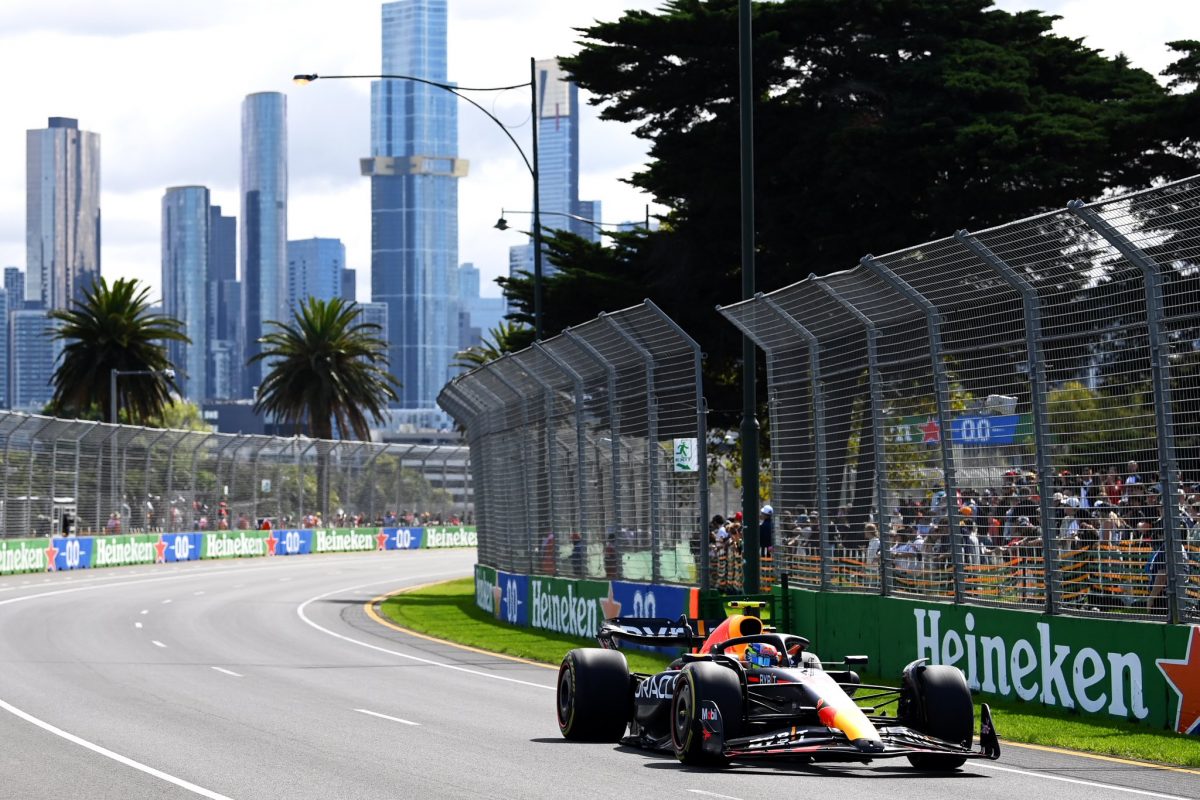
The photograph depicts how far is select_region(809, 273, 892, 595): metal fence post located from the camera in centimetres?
1834

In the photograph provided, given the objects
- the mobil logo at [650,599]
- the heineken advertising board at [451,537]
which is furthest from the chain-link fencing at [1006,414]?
the heineken advertising board at [451,537]

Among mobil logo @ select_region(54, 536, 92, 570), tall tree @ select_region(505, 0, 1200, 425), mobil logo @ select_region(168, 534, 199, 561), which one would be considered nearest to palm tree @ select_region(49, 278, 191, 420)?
mobil logo @ select_region(168, 534, 199, 561)

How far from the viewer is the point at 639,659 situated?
22.1 m

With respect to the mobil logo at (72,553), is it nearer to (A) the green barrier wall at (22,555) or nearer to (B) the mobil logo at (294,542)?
(A) the green barrier wall at (22,555)

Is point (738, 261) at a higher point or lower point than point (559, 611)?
higher

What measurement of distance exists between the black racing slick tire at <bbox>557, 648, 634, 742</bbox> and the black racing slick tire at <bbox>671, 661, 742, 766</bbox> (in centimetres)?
126

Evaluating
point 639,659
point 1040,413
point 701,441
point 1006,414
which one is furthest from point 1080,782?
point 639,659

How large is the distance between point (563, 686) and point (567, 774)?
2153 mm

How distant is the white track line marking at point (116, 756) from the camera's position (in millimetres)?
11141

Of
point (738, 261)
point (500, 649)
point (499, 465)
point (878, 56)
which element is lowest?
point (500, 649)

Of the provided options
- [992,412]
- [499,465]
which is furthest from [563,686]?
[499,465]

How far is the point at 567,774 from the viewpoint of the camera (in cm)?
1177

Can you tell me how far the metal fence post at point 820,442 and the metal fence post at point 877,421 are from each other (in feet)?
2.95

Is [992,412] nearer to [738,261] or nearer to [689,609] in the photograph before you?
[689,609]
